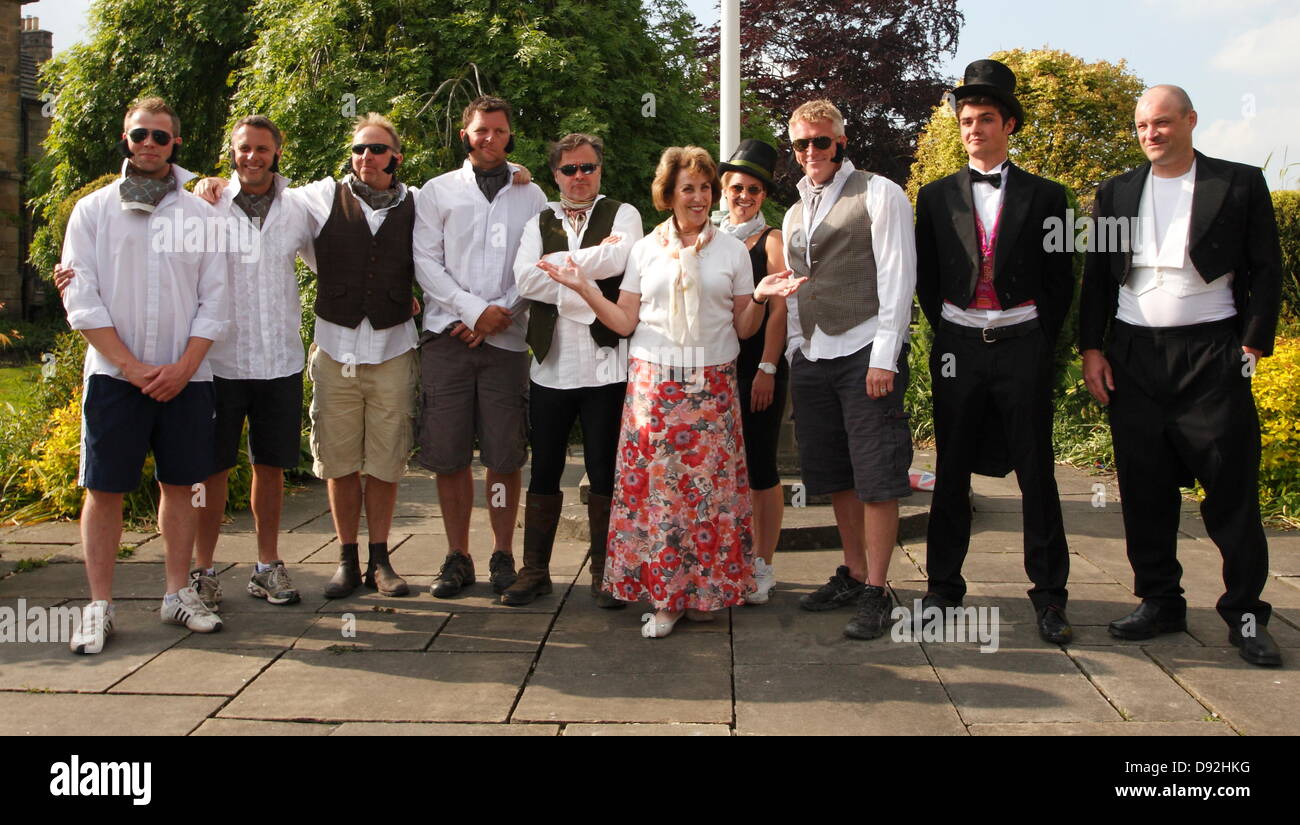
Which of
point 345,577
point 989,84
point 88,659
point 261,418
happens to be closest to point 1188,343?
point 989,84

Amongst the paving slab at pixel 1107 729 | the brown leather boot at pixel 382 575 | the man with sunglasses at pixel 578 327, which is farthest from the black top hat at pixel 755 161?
the paving slab at pixel 1107 729

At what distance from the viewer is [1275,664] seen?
3746mm

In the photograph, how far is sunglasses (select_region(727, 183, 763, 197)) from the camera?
14.6 ft

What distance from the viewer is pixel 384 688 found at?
3.61 metres

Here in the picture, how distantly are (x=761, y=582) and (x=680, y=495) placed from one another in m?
0.71

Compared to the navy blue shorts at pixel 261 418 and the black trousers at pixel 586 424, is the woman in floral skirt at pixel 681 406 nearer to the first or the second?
the black trousers at pixel 586 424

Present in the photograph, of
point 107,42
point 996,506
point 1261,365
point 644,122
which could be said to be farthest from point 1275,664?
point 107,42

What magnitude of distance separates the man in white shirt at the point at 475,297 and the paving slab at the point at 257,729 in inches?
60.0

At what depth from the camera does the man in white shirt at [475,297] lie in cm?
457

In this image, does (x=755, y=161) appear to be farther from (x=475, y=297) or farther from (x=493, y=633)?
(x=493, y=633)

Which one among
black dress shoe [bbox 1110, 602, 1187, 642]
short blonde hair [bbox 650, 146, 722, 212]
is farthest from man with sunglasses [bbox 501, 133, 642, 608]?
black dress shoe [bbox 1110, 602, 1187, 642]

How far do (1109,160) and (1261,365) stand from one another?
6.53 meters

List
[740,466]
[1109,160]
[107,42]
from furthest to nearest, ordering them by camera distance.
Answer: [107,42]
[1109,160]
[740,466]
